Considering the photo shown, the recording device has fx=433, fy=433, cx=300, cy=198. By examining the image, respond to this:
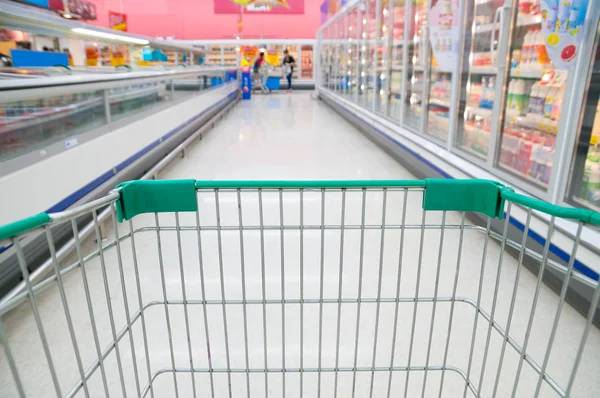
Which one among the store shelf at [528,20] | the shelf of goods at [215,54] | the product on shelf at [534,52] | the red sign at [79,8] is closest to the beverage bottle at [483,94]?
the product on shelf at [534,52]

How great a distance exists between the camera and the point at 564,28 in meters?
2.29

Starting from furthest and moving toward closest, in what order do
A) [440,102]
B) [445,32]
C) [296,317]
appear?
[440,102]
[445,32]
[296,317]

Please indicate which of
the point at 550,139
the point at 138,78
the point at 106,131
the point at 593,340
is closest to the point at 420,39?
the point at 550,139

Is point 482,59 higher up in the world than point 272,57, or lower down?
lower down

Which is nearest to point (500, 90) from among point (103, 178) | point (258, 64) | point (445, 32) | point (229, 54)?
point (445, 32)

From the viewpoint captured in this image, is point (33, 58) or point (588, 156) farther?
point (33, 58)

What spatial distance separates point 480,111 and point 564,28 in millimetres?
1680

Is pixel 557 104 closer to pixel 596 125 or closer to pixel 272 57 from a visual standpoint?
pixel 596 125

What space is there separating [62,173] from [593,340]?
2797 millimetres

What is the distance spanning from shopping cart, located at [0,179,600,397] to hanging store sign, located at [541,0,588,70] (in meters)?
0.89

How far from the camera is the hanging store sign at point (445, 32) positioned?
151 inches

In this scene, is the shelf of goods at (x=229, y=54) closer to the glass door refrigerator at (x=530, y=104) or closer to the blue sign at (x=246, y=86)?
the blue sign at (x=246, y=86)

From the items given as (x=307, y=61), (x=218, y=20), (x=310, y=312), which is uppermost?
(x=218, y=20)

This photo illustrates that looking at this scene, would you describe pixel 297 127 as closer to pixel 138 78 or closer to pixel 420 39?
pixel 420 39
